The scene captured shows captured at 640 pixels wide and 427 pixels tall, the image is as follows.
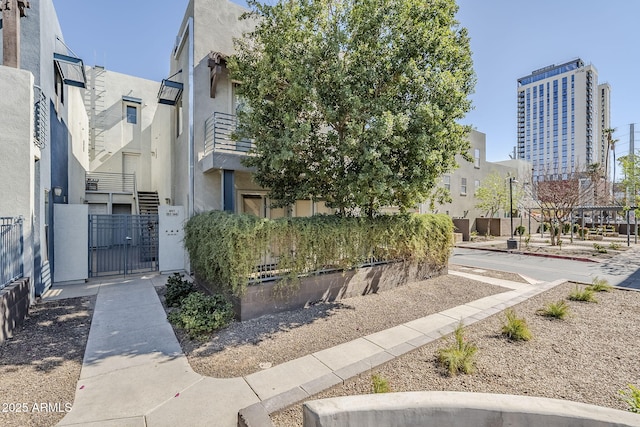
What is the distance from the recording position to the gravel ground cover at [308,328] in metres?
4.54

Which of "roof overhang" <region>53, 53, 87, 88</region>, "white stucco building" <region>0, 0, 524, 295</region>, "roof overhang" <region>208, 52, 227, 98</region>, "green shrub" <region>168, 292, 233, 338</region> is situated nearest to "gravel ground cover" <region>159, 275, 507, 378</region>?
"green shrub" <region>168, 292, 233, 338</region>

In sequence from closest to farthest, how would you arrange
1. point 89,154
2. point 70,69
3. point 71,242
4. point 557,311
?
point 557,311, point 71,242, point 70,69, point 89,154

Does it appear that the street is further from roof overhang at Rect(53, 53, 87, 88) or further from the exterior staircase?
roof overhang at Rect(53, 53, 87, 88)

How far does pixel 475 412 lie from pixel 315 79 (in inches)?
258

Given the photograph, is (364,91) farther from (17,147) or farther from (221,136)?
(17,147)

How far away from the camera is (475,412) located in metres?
2.59

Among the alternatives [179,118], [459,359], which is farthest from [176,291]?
[179,118]

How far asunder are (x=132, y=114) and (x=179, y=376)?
20.5 meters

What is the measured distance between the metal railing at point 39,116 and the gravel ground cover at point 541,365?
8.84 metres

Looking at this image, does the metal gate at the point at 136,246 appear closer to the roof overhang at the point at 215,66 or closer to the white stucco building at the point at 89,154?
the white stucco building at the point at 89,154

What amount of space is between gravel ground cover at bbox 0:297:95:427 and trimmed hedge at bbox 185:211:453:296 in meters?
2.59

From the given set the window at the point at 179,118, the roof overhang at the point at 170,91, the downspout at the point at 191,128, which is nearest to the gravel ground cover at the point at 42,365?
the downspout at the point at 191,128

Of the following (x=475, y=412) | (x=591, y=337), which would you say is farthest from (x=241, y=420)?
(x=591, y=337)

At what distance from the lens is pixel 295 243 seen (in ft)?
21.9
